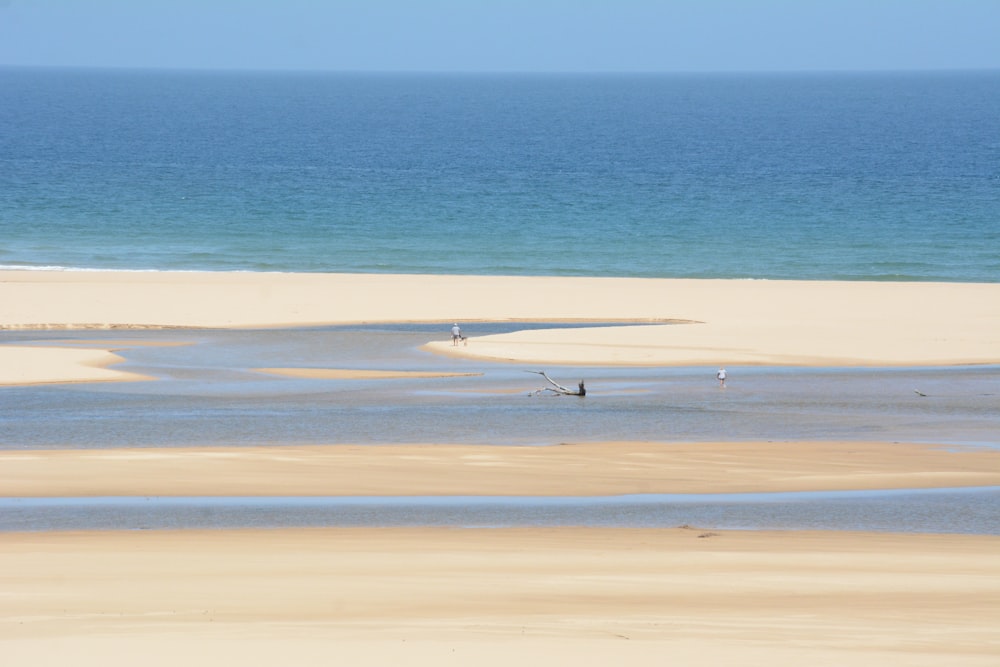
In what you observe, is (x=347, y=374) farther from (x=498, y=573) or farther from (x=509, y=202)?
(x=509, y=202)

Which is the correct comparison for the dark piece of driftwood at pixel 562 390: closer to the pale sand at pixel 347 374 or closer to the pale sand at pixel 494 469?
the pale sand at pixel 347 374

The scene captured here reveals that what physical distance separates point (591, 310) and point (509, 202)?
28.7 m

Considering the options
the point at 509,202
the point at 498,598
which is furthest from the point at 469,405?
the point at 509,202

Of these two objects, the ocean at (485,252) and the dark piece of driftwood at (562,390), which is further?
the dark piece of driftwood at (562,390)

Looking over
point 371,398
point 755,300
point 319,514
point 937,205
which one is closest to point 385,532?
point 319,514

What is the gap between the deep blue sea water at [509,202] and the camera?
48.1m

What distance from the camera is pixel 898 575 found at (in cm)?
1374

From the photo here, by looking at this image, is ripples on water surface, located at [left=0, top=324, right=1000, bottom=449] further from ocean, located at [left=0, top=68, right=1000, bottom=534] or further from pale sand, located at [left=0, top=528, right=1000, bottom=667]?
pale sand, located at [left=0, top=528, right=1000, bottom=667]

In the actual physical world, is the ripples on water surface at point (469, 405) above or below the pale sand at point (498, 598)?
above

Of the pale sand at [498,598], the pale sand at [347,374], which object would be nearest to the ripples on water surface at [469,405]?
the pale sand at [347,374]

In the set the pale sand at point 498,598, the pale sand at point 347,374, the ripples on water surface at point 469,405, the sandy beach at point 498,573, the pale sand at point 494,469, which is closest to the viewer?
the pale sand at point 498,598

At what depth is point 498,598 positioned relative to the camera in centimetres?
1300

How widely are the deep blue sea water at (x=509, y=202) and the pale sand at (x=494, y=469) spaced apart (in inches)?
1021

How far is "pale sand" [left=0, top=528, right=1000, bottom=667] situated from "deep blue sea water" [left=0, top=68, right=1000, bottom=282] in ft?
102
